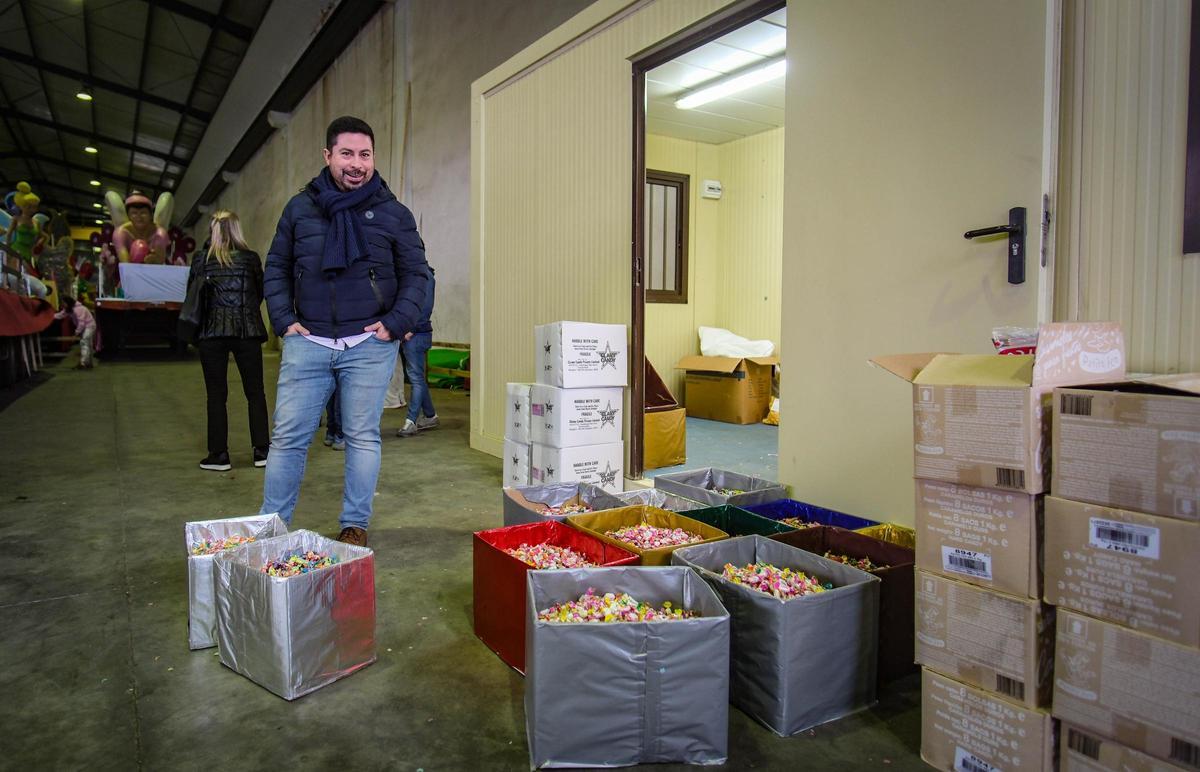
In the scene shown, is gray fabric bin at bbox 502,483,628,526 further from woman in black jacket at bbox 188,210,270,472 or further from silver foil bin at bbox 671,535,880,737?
woman in black jacket at bbox 188,210,270,472

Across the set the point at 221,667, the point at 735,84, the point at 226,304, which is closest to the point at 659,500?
the point at 221,667

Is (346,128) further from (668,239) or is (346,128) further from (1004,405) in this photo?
(668,239)

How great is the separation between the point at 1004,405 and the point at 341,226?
2098 mm

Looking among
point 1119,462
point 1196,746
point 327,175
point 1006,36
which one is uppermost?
point 1006,36

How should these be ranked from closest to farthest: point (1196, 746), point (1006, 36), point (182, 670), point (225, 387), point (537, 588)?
point (1196, 746), point (537, 588), point (182, 670), point (1006, 36), point (225, 387)

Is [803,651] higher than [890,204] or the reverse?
the reverse

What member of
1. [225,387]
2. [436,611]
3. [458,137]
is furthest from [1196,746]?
[458,137]

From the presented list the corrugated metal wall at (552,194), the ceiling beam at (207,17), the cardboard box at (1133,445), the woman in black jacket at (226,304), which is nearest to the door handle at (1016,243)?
the cardboard box at (1133,445)

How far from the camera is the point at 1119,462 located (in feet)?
3.93

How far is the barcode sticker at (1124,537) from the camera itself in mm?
1151

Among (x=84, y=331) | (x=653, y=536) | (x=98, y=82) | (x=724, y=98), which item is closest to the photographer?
(x=653, y=536)

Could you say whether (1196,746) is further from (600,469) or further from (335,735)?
(600,469)

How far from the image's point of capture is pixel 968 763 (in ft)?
4.66

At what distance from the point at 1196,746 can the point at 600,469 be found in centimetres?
274
